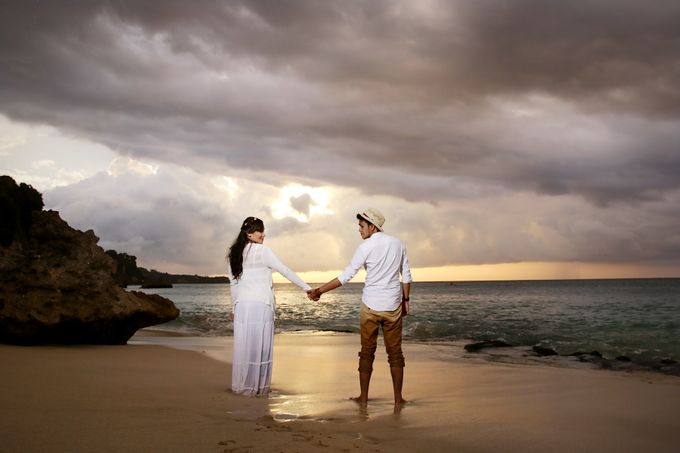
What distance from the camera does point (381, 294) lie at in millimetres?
6836

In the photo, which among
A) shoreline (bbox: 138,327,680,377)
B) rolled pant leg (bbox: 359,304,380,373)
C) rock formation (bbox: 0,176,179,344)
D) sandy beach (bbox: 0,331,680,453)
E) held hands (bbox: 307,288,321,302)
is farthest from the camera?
shoreline (bbox: 138,327,680,377)

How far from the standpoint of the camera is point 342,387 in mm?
8203

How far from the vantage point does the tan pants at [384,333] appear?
6.82 metres

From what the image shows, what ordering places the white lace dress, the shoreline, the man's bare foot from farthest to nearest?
1. the shoreline
2. the white lace dress
3. the man's bare foot

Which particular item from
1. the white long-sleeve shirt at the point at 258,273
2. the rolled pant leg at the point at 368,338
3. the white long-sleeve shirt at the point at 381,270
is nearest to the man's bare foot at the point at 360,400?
the rolled pant leg at the point at 368,338

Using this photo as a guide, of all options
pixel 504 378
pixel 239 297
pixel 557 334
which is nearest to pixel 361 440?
pixel 239 297

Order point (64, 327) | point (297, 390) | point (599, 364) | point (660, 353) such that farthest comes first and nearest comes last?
point (660, 353) → point (599, 364) → point (64, 327) → point (297, 390)

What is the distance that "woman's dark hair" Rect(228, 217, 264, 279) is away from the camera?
285 inches

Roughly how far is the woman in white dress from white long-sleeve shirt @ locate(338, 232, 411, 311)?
0.89 m

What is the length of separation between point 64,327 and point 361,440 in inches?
334

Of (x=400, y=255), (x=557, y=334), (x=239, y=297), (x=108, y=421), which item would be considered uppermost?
(x=400, y=255)

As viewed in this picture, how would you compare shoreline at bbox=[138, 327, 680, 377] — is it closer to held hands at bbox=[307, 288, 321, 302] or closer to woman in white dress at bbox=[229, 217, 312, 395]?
held hands at bbox=[307, 288, 321, 302]

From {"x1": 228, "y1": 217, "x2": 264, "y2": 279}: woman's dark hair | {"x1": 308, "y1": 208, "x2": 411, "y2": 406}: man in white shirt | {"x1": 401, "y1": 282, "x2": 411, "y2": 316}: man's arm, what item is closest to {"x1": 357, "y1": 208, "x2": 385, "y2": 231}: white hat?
{"x1": 308, "y1": 208, "x2": 411, "y2": 406}: man in white shirt

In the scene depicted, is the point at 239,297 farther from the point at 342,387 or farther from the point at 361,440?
the point at 361,440
